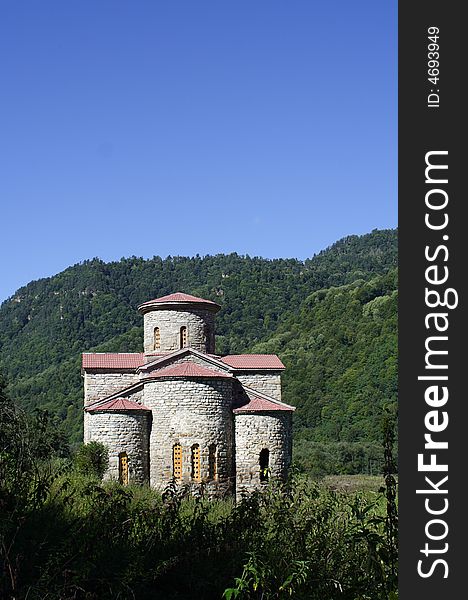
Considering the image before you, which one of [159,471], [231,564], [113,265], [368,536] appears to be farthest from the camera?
[113,265]

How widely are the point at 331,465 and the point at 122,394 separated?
26912 mm

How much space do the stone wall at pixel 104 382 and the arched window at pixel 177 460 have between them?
415 centimetres

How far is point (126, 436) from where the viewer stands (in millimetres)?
24594

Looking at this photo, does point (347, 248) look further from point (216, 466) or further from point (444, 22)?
point (444, 22)

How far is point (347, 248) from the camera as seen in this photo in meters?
164

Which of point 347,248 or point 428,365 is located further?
point 347,248

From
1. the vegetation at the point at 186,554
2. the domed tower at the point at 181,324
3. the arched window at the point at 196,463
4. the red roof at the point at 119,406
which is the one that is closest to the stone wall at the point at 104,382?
the domed tower at the point at 181,324

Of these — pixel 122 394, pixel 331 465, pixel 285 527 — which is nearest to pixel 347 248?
pixel 331 465

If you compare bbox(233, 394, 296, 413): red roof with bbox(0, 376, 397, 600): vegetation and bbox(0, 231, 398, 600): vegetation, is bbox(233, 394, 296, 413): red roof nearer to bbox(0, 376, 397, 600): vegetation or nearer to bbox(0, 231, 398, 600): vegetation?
bbox(0, 231, 398, 600): vegetation

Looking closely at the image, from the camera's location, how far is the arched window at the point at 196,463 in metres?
24.0

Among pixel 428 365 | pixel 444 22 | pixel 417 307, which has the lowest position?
pixel 428 365

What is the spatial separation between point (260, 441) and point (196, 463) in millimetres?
2246

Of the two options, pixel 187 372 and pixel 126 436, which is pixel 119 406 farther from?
pixel 187 372

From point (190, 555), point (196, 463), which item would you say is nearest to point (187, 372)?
point (196, 463)
